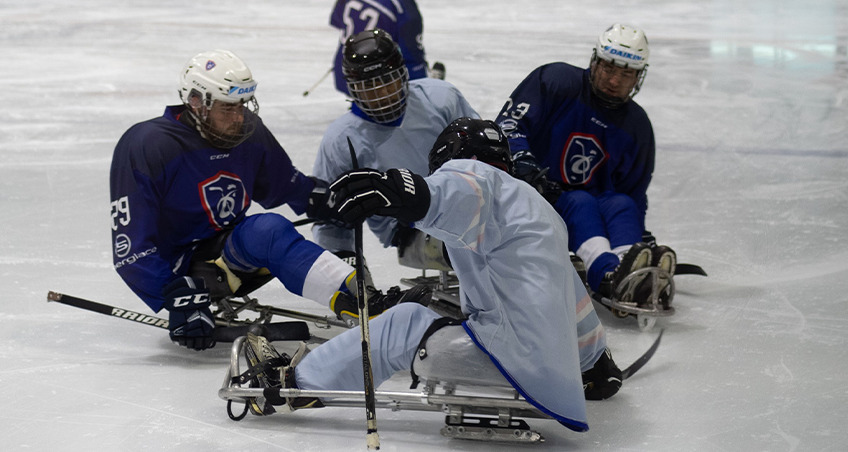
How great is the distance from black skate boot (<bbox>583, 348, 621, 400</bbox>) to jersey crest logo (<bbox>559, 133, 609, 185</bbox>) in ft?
3.98

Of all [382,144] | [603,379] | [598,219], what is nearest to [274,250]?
[382,144]

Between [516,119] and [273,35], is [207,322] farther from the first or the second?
[273,35]

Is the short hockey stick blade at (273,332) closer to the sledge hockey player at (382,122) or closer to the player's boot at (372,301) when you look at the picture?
the player's boot at (372,301)

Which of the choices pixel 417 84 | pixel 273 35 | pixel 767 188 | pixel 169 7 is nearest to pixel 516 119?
pixel 417 84

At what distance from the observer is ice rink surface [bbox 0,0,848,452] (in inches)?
114

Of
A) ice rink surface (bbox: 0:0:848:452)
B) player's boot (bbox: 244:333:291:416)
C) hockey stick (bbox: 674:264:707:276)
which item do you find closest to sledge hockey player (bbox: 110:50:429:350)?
ice rink surface (bbox: 0:0:848:452)

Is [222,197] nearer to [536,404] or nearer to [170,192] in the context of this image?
[170,192]

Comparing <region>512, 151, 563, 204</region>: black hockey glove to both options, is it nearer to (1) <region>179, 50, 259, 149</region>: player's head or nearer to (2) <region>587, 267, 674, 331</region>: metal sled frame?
(2) <region>587, 267, 674, 331</region>: metal sled frame

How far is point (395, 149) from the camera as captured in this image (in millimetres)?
3852

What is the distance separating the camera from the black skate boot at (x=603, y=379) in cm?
303

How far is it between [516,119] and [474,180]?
1.78 metres

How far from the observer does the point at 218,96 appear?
335cm

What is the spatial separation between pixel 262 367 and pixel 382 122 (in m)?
1.25

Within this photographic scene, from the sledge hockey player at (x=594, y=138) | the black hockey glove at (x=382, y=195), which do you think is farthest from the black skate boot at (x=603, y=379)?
the black hockey glove at (x=382, y=195)
